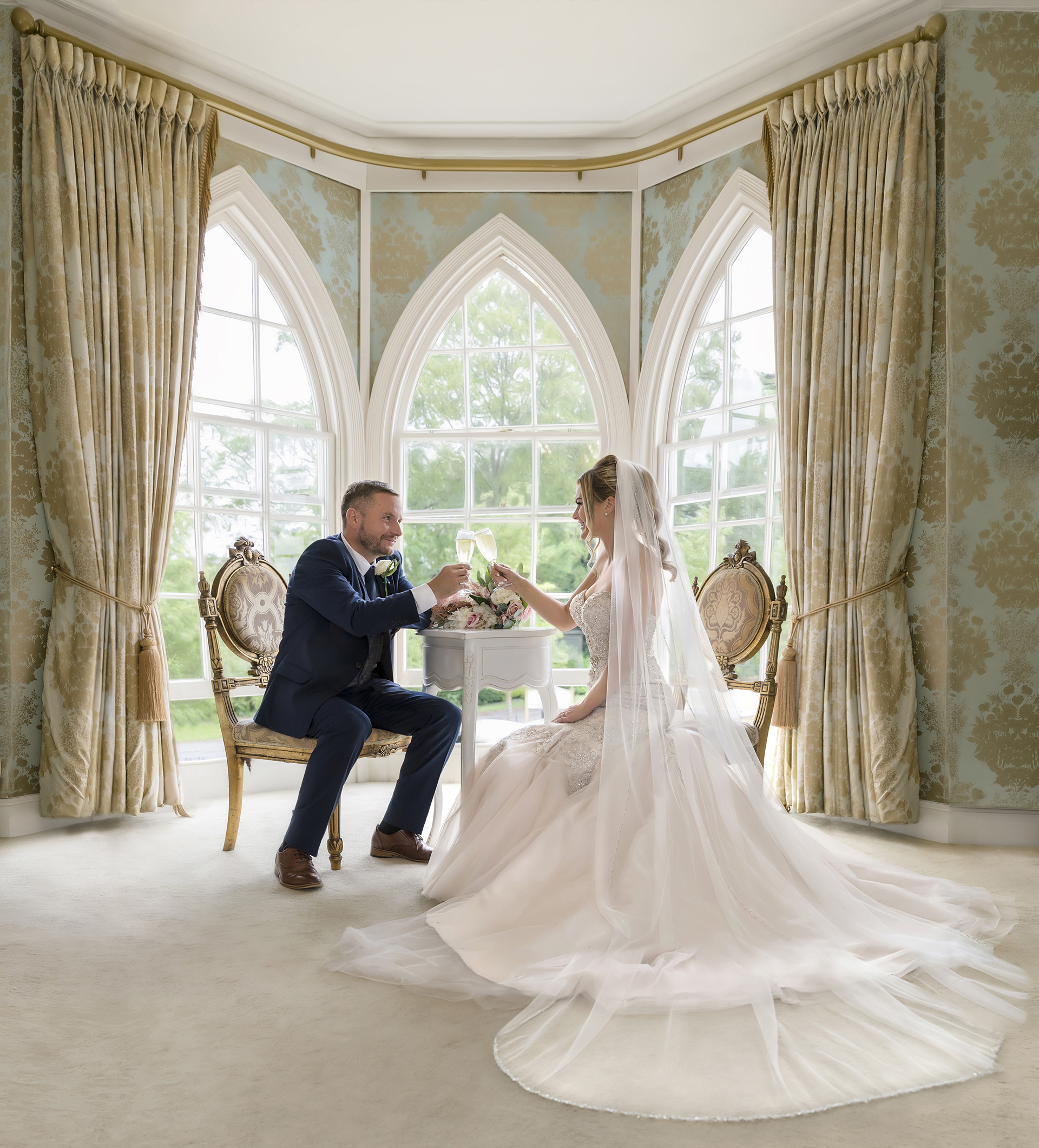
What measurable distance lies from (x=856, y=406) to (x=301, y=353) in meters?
2.97

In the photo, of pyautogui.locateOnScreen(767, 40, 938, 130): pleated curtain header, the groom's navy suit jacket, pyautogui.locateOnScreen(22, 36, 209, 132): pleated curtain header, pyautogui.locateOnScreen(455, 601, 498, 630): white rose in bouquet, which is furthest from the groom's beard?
pyautogui.locateOnScreen(767, 40, 938, 130): pleated curtain header

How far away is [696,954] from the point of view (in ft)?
7.31

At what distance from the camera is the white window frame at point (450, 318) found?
5172mm

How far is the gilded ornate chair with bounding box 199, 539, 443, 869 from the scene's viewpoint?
3441 mm

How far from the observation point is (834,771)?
395 cm

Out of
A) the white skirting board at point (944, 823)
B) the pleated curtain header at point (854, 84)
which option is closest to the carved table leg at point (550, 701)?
the white skirting board at point (944, 823)

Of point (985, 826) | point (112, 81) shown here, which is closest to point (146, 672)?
point (112, 81)

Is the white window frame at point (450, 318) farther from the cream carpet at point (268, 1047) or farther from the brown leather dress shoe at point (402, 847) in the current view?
the cream carpet at point (268, 1047)

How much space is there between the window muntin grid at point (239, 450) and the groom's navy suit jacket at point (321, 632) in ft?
4.36

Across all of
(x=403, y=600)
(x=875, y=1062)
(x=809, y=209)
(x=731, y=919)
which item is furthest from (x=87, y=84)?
(x=875, y=1062)

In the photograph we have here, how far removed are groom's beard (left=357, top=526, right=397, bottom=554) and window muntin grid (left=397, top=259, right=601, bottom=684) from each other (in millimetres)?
1557

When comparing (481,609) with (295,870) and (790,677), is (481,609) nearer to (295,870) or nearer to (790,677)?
(295,870)

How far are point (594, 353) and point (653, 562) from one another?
2.54 metres

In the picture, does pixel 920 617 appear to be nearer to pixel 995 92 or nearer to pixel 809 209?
pixel 809 209
